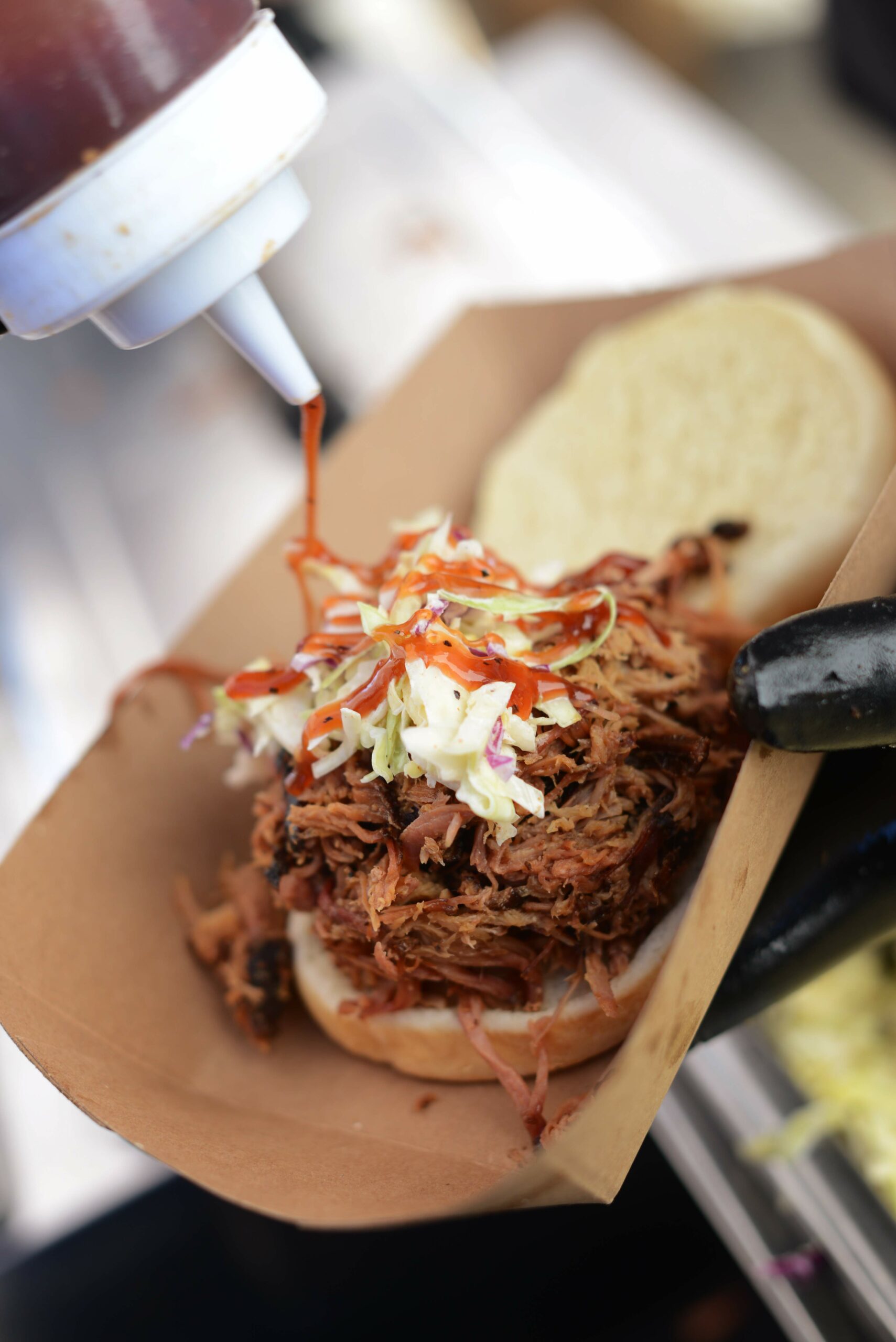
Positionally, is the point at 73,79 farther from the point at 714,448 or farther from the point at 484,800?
the point at 714,448

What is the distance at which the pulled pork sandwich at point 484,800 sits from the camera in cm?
98

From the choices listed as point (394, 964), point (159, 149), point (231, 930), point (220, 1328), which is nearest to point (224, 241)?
point (159, 149)

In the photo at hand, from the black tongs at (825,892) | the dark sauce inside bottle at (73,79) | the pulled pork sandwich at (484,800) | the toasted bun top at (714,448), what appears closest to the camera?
the dark sauce inside bottle at (73,79)

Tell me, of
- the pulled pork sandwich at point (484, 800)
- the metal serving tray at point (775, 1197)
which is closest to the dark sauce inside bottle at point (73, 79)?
the pulled pork sandwich at point (484, 800)

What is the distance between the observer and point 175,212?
0.78 metres

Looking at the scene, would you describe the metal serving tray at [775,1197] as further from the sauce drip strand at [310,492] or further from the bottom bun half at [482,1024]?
the sauce drip strand at [310,492]

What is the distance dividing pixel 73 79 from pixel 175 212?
0.11 m

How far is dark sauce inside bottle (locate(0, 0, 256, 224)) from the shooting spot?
728mm

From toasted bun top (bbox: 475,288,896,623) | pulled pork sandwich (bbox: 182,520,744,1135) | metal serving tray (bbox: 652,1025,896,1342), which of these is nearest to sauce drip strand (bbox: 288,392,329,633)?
pulled pork sandwich (bbox: 182,520,744,1135)

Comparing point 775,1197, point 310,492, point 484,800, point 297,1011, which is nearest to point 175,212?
point 310,492

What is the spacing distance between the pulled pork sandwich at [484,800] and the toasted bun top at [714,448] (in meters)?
0.41

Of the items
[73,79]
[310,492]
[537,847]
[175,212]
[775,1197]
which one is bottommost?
[775,1197]

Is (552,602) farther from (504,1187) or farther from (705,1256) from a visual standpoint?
(705,1256)

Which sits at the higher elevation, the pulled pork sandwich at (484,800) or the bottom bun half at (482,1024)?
the pulled pork sandwich at (484,800)
